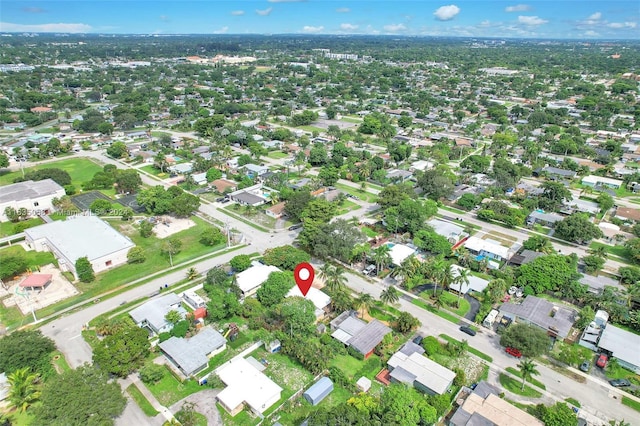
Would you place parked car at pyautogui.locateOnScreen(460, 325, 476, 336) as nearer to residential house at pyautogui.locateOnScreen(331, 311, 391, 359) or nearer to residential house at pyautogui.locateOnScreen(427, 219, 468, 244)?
residential house at pyautogui.locateOnScreen(331, 311, 391, 359)

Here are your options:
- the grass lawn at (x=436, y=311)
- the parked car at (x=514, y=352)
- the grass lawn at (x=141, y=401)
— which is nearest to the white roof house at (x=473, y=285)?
the grass lawn at (x=436, y=311)

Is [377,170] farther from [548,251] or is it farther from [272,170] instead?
[548,251]

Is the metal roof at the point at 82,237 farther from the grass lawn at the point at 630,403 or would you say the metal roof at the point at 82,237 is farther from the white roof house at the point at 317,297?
the grass lawn at the point at 630,403

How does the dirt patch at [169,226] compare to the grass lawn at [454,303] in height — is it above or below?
above

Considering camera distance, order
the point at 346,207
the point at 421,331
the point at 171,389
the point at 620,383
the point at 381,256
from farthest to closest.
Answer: the point at 346,207 → the point at 381,256 → the point at 421,331 → the point at 620,383 → the point at 171,389

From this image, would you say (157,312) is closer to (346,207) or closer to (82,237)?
(82,237)

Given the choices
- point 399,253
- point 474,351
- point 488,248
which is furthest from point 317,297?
point 488,248

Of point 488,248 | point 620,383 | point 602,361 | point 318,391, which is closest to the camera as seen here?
point 318,391

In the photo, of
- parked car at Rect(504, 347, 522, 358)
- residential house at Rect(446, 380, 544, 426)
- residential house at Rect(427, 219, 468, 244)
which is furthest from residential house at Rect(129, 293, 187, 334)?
residential house at Rect(427, 219, 468, 244)

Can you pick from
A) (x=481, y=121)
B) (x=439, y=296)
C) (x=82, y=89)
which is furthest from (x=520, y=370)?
(x=82, y=89)
